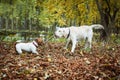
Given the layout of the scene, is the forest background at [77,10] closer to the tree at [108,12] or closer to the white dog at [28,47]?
the tree at [108,12]

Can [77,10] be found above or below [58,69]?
above

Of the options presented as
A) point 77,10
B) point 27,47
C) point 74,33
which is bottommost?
point 27,47


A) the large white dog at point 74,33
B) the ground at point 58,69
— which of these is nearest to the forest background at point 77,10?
the large white dog at point 74,33

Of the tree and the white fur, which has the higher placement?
the tree

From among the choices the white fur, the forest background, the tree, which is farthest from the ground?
the tree

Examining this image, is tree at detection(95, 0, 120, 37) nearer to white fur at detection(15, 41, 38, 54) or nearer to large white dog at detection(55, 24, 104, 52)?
large white dog at detection(55, 24, 104, 52)

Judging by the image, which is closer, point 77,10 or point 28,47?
point 28,47

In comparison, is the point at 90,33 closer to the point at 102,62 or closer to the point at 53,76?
the point at 102,62

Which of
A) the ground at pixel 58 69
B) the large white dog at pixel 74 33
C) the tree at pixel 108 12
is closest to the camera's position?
the ground at pixel 58 69

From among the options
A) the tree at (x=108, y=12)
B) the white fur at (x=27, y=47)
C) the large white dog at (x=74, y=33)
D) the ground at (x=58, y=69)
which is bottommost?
the ground at (x=58, y=69)

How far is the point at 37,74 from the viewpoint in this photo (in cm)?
718

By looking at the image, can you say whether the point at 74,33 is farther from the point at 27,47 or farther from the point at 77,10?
the point at 77,10

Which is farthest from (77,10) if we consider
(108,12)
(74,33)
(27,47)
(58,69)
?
(58,69)

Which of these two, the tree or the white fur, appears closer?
the white fur
